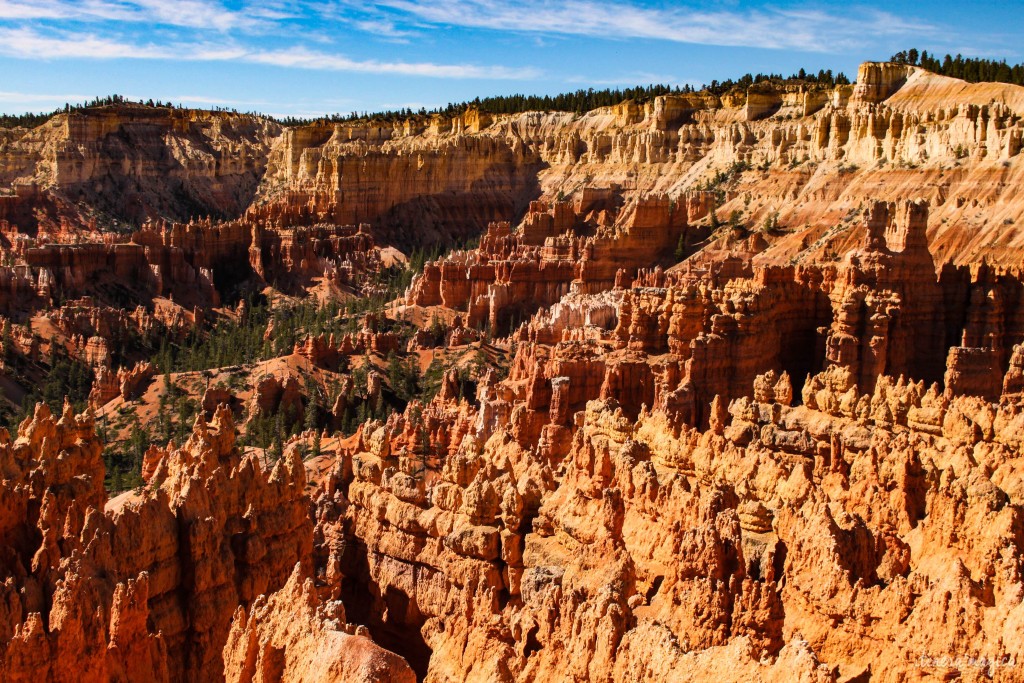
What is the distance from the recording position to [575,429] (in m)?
32.1

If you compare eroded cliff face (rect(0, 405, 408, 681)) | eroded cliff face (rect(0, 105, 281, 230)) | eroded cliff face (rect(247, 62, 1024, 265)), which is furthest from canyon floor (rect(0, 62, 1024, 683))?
eroded cliff face (rect(0, 105, 281, 230))

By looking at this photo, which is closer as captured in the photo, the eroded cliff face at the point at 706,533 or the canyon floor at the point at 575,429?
the eroded cliff face at the point at 706,533

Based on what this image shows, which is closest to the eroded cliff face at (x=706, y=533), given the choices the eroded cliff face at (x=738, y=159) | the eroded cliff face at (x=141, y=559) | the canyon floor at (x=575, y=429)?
the canyon floor at (x=575, y=429)

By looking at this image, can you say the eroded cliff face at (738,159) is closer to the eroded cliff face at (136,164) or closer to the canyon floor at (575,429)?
the canyon floor at (575,429)

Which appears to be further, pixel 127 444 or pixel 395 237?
pixel 395 237

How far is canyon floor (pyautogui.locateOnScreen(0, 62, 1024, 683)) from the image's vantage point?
15242 mm

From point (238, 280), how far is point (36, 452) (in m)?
70.1

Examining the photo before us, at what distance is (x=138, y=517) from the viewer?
60.6ft

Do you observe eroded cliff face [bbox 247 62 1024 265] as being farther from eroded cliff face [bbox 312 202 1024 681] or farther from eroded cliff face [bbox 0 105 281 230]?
eroded cliff face [bbox 312 202 1024 681]

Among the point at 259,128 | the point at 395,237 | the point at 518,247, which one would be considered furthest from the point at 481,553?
the point at 259,128

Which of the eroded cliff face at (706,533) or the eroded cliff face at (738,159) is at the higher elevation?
the eroded cliff face at (738,159)

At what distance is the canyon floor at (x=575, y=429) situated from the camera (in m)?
15.2

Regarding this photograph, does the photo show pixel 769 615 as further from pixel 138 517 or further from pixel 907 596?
pixel 138 517

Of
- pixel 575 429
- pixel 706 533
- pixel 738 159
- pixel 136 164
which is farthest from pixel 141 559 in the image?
pixel 136 164
